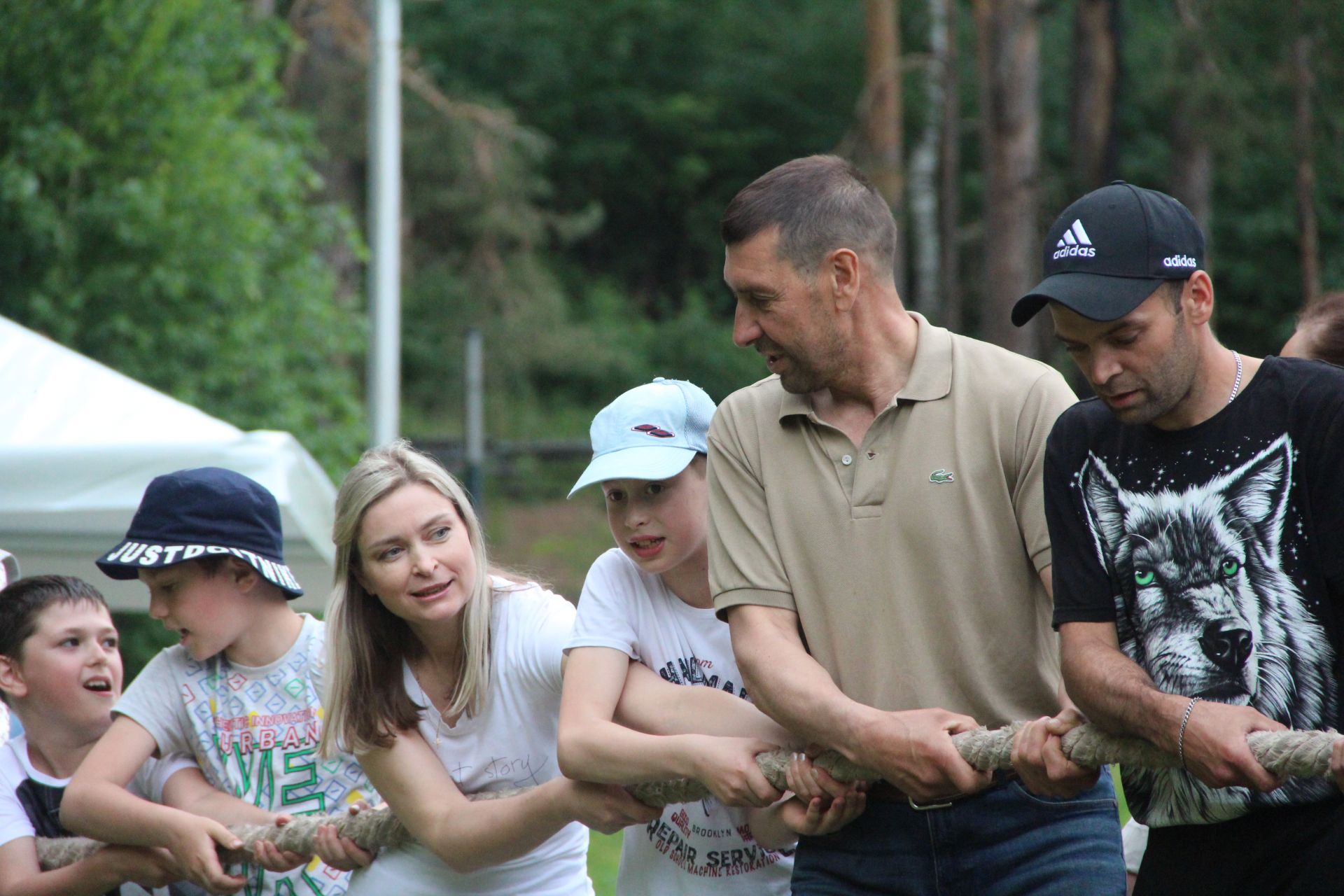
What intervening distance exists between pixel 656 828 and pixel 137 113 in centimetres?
870

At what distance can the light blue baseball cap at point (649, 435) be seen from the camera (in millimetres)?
3027

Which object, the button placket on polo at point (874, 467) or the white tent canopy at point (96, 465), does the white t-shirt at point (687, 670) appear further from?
the white tent canopy at point (96, 465)

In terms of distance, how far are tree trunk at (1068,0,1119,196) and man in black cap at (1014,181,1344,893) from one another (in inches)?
561

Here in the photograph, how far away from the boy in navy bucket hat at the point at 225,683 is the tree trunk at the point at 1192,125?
13347mm

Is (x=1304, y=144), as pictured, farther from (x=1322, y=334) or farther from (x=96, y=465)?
(x=1322, y=334)

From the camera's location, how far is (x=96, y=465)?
5.64m

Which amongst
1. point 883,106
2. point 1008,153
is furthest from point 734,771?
point 883,106

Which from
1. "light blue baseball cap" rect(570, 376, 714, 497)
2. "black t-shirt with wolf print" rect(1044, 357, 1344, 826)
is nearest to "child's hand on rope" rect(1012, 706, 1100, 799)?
"black t-shirt with wolf print" rect(1044, 357, 1344, 826)

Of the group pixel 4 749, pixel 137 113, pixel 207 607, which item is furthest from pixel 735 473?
pixel 137 113

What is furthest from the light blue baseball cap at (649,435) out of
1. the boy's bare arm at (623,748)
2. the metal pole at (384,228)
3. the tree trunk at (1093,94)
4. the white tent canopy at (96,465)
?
the tree trunk at (1093,94)

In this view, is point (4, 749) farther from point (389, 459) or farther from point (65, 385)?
point (65, 385)

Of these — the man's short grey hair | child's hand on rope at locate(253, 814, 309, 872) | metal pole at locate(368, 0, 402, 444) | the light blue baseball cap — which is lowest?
child's hand on rope at locate(253, 814, 309, 872)

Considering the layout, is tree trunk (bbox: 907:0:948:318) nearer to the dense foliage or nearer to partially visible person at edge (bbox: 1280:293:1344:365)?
the dense foliage

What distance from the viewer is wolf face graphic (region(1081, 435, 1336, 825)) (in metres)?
2.37
